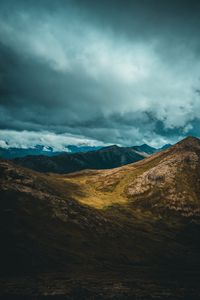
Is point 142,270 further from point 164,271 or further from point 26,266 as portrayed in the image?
point 26,266

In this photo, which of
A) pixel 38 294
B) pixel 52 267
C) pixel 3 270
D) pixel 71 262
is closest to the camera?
pixel 38 294

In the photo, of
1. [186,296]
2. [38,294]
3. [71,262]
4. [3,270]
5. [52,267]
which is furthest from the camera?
[71,262]

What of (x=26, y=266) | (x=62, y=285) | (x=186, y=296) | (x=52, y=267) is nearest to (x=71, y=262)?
(x=52, y=267)

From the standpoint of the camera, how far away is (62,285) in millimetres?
156750

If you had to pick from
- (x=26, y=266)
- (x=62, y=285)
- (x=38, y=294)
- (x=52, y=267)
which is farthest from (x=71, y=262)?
(x=38, y=294)

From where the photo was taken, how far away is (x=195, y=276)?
19050 cm

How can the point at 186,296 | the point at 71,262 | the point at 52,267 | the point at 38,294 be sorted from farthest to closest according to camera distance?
the point at 71,262
the point at 52,267
the point at 186,296
the point at 38,294

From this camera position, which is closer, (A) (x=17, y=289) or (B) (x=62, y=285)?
(A) (x=17, y=289)

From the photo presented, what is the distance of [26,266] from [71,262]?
29789mm

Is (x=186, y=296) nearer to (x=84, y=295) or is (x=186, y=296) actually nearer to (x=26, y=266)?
(x=84, y=295)

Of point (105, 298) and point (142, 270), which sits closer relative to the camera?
point (105, 298)

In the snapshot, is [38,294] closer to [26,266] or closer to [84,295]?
[84,295]

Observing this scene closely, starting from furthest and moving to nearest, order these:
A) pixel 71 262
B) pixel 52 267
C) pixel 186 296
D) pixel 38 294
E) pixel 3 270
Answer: pixel 71 262 < pixel 52 267 < pixel 3 270 < pixel 186 296 < pixel 38 294

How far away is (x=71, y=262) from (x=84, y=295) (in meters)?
53.5
